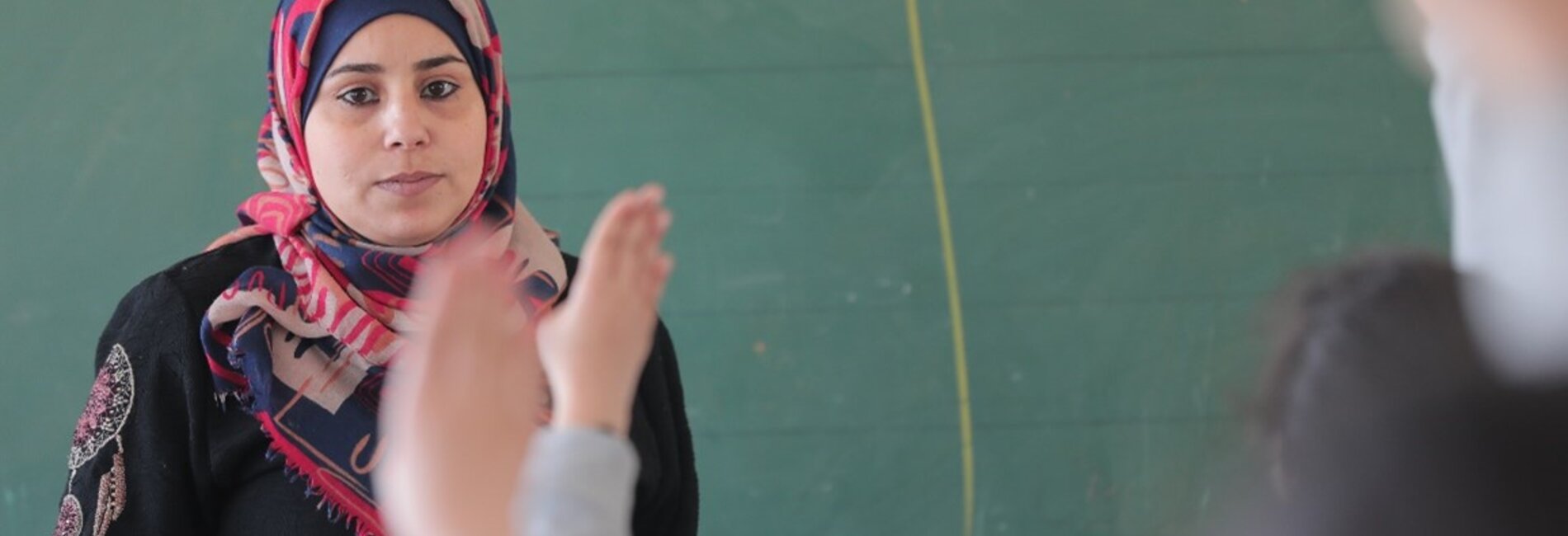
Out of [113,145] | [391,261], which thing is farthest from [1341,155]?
[113,145]

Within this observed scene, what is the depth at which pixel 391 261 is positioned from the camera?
1674 millimetres

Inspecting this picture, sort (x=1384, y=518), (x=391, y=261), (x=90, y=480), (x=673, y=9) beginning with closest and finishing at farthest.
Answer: (x=1384, y=518), (x=90, y=480), (x=391, y=261), (x=673, y=9)

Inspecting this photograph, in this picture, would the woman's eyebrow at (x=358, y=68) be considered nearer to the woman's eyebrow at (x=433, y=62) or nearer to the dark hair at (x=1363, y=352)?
the woman's eyebrow at (x=433, y=62)

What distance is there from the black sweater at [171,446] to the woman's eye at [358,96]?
0.61 ft

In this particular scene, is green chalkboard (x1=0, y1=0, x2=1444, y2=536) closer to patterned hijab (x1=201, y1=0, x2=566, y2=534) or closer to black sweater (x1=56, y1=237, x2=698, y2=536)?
patterned hijab (x1=201, y1=0, x2=566, y2=534)

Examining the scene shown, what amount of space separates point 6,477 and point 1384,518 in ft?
6.34

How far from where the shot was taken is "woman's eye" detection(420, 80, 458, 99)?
1.66 m

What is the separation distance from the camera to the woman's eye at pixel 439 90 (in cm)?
166

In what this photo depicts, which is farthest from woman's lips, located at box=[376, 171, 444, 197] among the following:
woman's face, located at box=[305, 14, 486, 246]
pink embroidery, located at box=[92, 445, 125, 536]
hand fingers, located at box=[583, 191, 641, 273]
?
hand fingers, located at box=[583, 191, 641, 273]

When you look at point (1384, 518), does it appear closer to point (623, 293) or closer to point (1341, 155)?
point (623, 293)

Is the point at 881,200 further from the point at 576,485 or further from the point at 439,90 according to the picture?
the point at 576,485

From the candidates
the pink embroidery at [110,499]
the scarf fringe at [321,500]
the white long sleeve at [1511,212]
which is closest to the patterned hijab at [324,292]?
the scarf fringe at [321,500]

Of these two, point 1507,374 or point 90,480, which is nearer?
point 1507,374

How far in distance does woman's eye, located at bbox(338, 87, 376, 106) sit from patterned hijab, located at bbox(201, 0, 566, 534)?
1.1 inches
